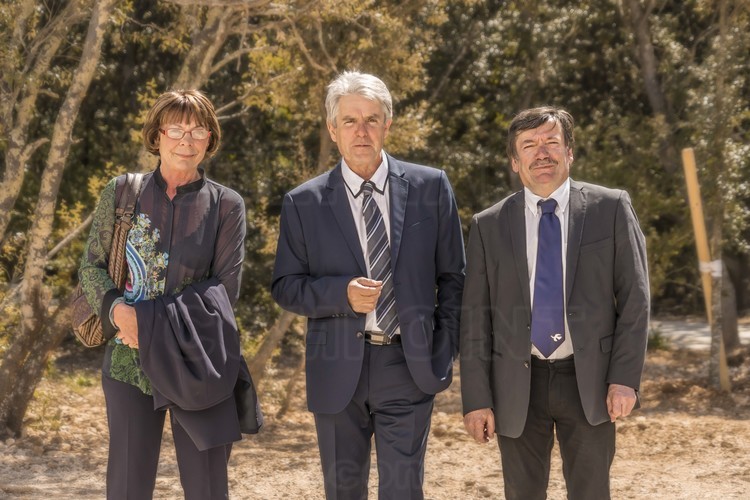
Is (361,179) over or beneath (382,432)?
over

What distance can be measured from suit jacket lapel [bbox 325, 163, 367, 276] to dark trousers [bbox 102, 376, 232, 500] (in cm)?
90

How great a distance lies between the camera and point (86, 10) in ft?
25.9

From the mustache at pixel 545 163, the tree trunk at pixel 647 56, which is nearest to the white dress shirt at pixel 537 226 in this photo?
the mustache at pixel 545 163

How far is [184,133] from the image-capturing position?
13.1ft

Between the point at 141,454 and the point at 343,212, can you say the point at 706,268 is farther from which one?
the point at 141,454

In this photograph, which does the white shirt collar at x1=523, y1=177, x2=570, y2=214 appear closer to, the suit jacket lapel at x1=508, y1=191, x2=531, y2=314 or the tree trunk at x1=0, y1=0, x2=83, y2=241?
the suit jacket lapel at x1=508, y1=191, x2=531, y2=314

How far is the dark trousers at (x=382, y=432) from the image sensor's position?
3.98 m

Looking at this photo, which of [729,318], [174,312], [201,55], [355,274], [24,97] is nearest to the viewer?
[174,312]

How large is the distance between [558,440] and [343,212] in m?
1.21

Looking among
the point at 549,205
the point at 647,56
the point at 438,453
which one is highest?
the point at 647,56

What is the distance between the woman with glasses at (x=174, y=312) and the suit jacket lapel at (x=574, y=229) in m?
1.27

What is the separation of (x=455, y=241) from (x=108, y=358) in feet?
4.68

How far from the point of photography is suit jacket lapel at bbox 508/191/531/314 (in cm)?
403

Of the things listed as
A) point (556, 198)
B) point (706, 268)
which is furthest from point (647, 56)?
point (556, 198)
